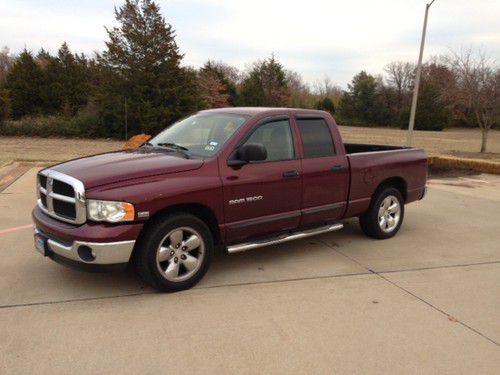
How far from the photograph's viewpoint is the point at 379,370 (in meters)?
3.16

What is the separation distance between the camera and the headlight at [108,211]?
3955 millimetres

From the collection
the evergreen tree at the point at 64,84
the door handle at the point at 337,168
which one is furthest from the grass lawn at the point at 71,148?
the door handle at the point at 337,168

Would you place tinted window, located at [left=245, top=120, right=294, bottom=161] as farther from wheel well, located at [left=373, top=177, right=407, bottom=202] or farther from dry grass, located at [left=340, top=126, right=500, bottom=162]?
dry grass, located at [left=340, top=126, right=500, bottom=162]

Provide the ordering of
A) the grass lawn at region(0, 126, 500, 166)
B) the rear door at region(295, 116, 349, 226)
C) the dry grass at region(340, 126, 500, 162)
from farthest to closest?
the dry grass at region(340, 126, 500, 162)
the grass lawn at region(0, 126, 500, 166)
the rear door at region(295, 116, 349, 226)

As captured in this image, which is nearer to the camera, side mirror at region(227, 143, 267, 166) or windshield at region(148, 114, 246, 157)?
side mirror at region(227, 143, 267, 166)

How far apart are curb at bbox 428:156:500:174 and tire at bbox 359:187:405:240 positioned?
9098mm

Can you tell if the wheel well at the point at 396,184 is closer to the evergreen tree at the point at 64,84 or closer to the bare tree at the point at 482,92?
the bare tree at the point at 482,92

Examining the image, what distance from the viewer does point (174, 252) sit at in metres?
4.32

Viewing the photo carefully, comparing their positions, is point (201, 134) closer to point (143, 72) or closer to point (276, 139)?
point (276, 139)

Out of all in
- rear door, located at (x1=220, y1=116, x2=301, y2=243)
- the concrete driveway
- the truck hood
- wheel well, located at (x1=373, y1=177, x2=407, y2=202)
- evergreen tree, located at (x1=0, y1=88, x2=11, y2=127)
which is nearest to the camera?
the concrete driveway

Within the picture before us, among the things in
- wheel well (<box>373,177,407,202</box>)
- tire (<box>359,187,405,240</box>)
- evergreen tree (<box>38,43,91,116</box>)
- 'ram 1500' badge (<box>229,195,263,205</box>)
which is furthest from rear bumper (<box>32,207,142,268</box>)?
evergreen tree (<box>38,43,91,116</box>)

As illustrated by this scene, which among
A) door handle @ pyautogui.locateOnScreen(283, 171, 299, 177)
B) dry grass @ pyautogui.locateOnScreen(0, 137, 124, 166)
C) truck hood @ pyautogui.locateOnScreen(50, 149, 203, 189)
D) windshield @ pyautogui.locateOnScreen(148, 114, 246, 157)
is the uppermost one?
windshield @ pyautogui.locateOnScreen(148, 114, 246, 157)

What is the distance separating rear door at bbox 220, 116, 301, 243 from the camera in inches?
184

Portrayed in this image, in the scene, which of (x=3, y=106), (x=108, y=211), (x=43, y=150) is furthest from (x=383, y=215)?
(x=3, y=106)
